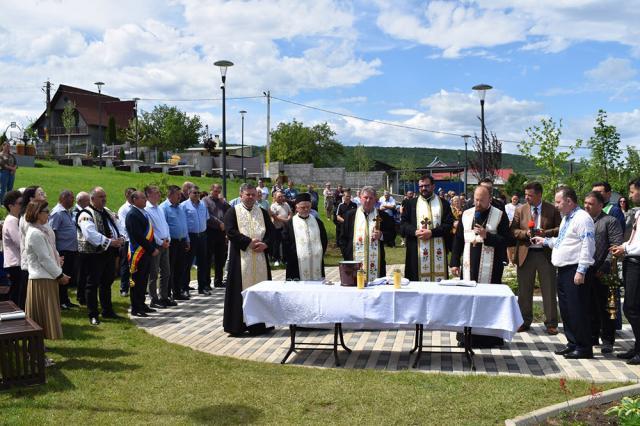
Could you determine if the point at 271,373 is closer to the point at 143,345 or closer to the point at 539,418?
the point at 143,345

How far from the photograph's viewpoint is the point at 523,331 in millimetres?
8477

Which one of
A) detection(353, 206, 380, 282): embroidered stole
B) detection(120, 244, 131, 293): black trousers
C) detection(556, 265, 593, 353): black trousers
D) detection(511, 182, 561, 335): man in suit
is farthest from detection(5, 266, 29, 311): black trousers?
detection(556, 265, 593, 353): black trousers

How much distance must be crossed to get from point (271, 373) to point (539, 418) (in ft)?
9.04

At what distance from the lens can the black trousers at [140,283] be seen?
31.8ft

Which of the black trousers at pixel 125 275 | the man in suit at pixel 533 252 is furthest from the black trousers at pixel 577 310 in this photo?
the black trousers at pixel 125 275

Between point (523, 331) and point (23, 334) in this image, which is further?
point (523, 331)

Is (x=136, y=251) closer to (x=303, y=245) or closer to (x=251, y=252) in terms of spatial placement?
(x=251, y=252)

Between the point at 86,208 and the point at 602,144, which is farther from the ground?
the point at 602,144

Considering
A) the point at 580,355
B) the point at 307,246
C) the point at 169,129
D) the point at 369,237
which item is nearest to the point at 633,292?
the point at 580,355

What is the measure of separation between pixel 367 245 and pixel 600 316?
304 centimetres

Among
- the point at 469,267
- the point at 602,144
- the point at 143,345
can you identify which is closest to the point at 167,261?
the point at 143,345

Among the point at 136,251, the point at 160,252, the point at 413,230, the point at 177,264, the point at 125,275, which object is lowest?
the point at 125,275

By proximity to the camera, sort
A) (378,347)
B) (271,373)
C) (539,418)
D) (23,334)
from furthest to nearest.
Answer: (378,347)
(271,373)
(23,334)
(539,418)

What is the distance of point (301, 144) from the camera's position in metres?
85.1
